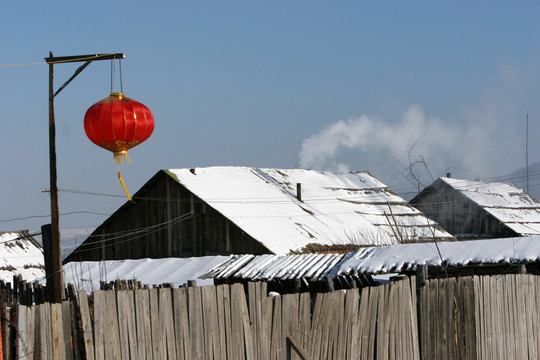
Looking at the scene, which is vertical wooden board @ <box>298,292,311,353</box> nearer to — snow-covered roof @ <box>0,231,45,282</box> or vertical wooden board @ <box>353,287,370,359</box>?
vertical wooden board @ <box>353,287,370,359</box>

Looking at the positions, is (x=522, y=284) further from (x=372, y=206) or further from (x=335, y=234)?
(x=372, y=206)

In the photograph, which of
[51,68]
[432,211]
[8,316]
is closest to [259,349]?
[8,316]

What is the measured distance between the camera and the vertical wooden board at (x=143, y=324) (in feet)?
19.4

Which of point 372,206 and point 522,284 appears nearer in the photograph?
point 522,284

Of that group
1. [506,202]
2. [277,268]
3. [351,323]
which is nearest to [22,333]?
[351,323]

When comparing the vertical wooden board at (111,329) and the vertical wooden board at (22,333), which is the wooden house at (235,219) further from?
the vertical wooden board at (22,333)

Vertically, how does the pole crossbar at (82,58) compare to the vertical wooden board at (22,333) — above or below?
above

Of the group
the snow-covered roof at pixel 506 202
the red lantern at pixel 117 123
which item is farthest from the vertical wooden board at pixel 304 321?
the snow-covered roof at pixel 506 202

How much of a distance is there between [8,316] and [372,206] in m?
25.4

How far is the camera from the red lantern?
428 inches

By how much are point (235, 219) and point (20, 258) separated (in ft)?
55.3

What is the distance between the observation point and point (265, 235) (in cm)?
2242

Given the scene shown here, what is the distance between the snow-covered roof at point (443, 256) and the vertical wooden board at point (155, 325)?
272 inches

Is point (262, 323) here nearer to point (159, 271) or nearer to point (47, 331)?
point (47, 331)
